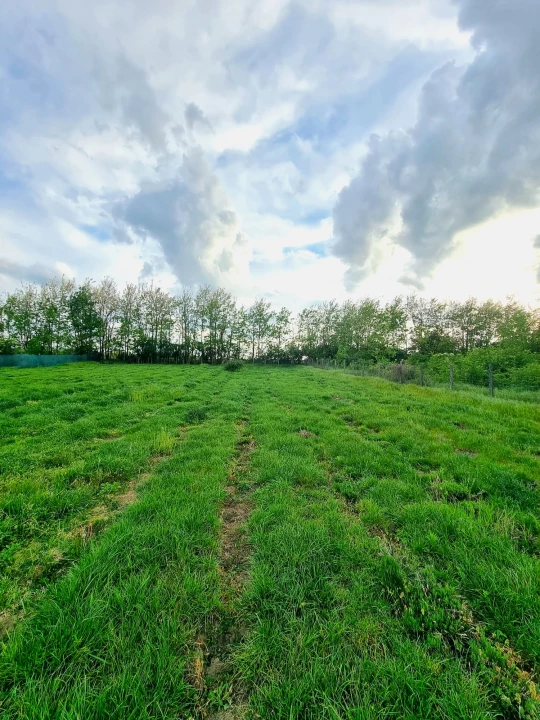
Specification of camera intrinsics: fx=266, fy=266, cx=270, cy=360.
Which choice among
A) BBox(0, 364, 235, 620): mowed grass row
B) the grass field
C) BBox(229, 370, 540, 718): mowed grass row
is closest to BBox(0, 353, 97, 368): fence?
BBox(0, 364, 235, 620): mowed grass row

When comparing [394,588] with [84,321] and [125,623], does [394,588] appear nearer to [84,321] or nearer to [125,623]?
[125,623]

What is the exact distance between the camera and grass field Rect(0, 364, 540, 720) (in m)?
1.69

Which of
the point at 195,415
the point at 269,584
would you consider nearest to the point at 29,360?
the point at 195,415

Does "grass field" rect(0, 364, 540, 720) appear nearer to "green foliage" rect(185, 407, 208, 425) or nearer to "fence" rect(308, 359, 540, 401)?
A: "green foliage" rect(185, 407, 208, 425)

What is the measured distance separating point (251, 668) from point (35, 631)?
164cm

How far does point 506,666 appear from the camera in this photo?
1.85m

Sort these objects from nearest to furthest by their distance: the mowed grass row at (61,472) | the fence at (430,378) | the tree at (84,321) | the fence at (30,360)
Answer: the mowed grass row at (61,472), the fence at (430,378), the fence at (30,360), the tree at (84,321)

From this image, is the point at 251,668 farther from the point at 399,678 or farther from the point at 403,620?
the point at 403,620

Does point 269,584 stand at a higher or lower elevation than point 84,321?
lower

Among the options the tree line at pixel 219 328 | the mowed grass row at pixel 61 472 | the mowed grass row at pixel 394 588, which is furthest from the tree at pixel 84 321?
the mowed grass row at pixel 394 588

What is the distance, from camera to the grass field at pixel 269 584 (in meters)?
1.69

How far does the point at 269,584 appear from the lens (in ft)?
8.27

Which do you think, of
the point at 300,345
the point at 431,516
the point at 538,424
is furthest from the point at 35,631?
the point at 300,345

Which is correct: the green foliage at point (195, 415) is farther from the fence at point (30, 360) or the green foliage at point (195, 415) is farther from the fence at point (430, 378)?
the fence at point (30, 360)
